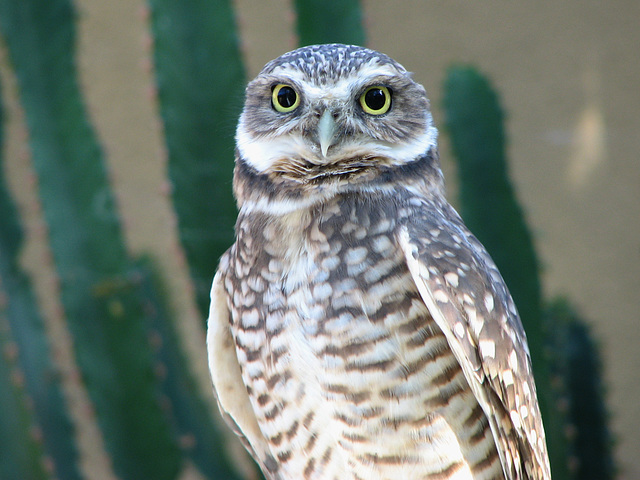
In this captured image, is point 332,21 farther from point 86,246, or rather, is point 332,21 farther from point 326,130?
point 86,246

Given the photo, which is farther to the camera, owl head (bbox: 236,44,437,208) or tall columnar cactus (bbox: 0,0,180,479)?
tall columnar cactus (bbox: 0,0,180,479)

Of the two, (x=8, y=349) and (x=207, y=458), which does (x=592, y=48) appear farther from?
(x=8, y=349)

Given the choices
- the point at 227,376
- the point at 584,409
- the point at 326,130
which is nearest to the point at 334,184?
the point at 326,130

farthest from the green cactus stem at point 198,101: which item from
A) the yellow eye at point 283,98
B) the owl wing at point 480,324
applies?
the owl wing at point 480,324

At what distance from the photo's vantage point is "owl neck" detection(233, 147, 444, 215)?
52.7 inches

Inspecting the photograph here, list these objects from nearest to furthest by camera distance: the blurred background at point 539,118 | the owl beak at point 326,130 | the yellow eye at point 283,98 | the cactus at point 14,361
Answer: the owl beak at point 326,130, the yellow eye at point 283,98, the cactus at point 14,361, the blurred background at point 539,118

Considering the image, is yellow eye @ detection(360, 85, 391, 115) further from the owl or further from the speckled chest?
the speckled chest

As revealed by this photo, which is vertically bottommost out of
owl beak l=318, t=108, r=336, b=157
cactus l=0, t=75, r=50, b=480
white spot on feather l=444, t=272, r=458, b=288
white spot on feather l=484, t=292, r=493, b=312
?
cactus l=0, t=75, r=50, b=480

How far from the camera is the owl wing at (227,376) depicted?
5.10 ft

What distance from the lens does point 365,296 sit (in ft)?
4.16

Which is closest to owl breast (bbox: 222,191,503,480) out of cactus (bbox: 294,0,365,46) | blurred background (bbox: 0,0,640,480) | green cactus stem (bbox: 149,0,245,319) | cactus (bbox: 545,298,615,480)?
green cactus stem (bbox: 149,0,245,319)

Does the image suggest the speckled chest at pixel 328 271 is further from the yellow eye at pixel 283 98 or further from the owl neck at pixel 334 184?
the yellow eye at pixel 283 98

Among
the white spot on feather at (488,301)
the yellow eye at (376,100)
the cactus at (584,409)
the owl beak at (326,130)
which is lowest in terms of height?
the cactus at (584,409)

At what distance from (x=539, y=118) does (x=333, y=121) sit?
2.18 meters
